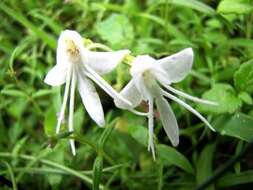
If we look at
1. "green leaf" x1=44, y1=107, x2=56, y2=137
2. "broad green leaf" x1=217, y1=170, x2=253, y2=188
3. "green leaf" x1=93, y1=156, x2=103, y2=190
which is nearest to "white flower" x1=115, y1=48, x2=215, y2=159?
"green leaf" x1=93, y1=156, x2=103, y2=190

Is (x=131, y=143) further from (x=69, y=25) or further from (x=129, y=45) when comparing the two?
(x=69, y=25)

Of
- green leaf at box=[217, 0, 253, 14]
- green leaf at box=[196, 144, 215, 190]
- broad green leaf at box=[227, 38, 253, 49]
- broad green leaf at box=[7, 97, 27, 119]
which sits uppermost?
green leaf at box=[217, 0, 253, 14]

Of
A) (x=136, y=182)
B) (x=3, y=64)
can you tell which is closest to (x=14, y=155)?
(x=136, y=182)

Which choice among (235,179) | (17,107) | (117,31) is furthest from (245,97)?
(17,107)

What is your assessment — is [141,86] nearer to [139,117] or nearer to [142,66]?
[142,66]

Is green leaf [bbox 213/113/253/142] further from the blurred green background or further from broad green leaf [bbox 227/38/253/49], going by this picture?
broad green leaf [bbox 227/38/253/49]
